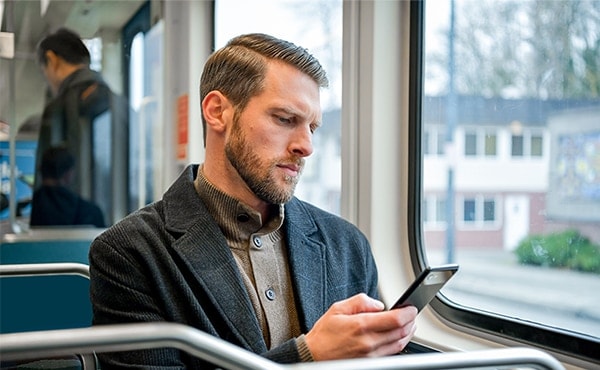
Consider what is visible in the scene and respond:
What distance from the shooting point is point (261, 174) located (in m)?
1.73

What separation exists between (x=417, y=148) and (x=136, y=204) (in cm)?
188

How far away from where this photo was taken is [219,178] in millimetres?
1815

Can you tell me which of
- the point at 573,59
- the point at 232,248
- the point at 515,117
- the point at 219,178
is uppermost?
the point at 573,59

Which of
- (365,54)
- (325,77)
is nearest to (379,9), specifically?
(365,54)

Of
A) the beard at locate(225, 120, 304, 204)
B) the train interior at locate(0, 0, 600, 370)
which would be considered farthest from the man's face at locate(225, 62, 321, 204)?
the train interior at locate(0, 0, 600, 370)

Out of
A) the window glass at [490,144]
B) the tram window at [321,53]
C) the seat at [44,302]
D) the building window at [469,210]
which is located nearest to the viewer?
the window glass at [490,144]

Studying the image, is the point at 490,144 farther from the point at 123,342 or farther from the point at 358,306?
the point at 123,342

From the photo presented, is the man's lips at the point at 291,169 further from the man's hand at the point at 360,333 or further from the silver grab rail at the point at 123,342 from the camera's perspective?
the silver grab rail at the point at 123,342

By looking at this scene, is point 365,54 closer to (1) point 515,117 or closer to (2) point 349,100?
(2) point 349,100

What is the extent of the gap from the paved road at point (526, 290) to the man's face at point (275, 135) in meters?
0.76

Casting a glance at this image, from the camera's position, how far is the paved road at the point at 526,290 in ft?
6.12

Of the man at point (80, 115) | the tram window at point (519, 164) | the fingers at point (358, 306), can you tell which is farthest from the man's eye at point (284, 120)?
the man at point (80, 115)

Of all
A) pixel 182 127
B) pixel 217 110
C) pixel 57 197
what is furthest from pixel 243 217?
pixel 57 197

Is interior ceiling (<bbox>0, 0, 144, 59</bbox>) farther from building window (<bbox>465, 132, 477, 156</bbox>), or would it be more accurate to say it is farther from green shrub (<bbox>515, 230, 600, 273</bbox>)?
green shrub (<bbox>515, 230, 600, 273</bbox>)
